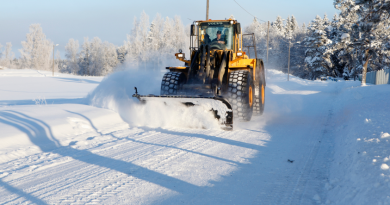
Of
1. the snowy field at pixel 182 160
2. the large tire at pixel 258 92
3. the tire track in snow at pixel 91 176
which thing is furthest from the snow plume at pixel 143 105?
the large tire at pixel 258 92

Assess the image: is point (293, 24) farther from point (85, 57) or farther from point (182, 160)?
point (182, 160)

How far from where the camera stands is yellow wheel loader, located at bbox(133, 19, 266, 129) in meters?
→ 7.39

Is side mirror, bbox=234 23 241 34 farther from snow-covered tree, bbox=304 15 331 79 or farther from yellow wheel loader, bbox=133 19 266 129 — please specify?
snow-covered tree, bbox=304 15 331 79

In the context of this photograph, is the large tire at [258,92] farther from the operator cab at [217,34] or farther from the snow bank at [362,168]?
the snow bank at [362,168]

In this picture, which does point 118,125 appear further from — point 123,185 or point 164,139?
point 123,185

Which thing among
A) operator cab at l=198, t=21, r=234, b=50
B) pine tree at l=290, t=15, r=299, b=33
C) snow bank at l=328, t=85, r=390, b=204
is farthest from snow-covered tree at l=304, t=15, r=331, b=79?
snow bank at l=328, t=85, r=390, b=204

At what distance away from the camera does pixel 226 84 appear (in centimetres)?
834

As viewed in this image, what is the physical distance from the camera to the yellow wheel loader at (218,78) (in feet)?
24.2

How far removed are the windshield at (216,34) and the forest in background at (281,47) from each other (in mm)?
8609

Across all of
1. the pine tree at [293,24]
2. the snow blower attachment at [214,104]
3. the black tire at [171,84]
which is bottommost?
the snow blower attachment at [214,104]

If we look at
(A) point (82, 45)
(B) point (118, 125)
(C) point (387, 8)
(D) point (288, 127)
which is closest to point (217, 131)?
(D) point (288, 127)

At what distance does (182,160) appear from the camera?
15.8 feet

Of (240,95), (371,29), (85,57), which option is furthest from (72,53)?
(240,95)

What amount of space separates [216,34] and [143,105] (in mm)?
3221
